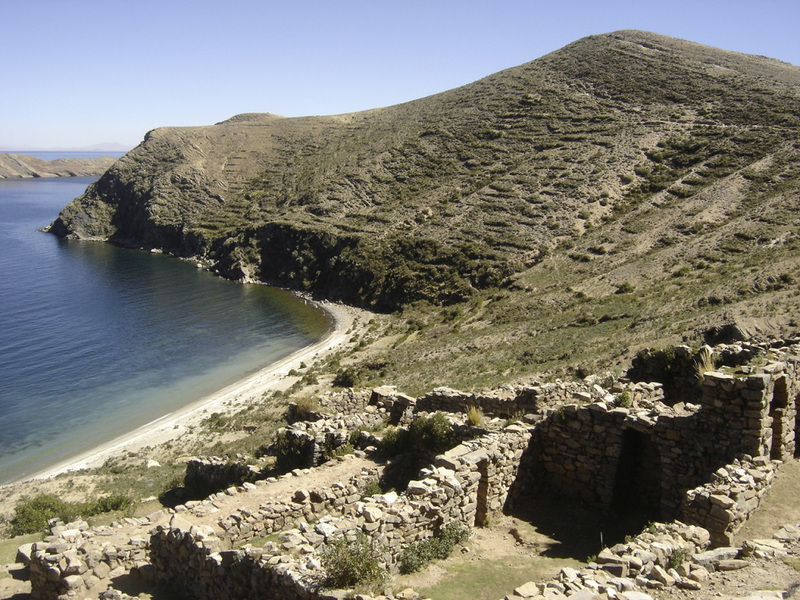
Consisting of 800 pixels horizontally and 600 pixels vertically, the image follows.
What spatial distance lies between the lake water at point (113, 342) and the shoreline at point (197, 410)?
1087mm

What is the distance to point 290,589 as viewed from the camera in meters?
7.79

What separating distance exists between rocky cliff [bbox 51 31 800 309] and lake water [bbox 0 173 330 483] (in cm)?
809

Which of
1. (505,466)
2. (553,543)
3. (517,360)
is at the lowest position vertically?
(517,360)

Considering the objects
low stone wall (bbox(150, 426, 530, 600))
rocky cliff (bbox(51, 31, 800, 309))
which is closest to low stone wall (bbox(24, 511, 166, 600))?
low stone wall (bbox(150, 426, 530, 600))

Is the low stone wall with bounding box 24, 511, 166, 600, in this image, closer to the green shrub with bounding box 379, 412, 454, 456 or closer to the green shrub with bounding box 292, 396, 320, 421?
the green shrub with bounding box 379, 412, 454, 456

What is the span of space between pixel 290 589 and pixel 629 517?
5.08 meters

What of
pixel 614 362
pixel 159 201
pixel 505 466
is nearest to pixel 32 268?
pixel 159 201

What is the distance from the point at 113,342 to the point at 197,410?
18637mm

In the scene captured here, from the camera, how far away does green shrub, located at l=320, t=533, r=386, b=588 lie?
7371mm

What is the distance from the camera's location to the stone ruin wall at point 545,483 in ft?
27.2

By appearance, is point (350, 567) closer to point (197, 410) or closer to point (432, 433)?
point (432, 433)

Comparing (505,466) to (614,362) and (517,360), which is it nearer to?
(614,362)

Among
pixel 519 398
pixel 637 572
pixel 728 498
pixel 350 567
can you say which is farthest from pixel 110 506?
pixel 728 498

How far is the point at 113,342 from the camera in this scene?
52.9 meters
